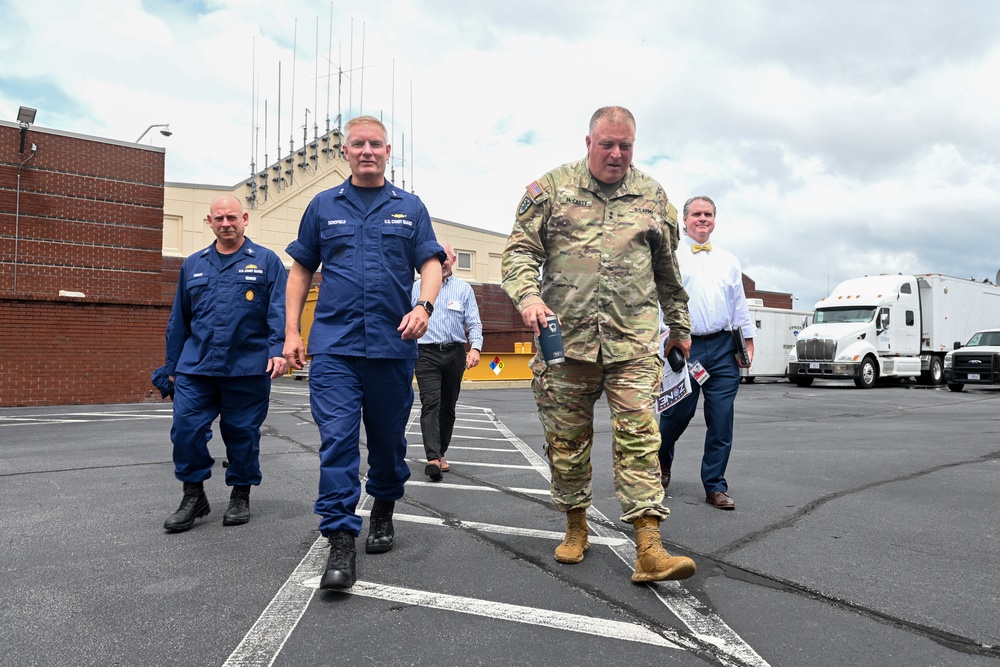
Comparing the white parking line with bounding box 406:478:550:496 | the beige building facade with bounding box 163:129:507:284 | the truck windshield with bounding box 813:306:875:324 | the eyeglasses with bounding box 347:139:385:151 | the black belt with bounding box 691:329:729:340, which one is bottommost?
the white parking line with bounding box 406:478:550:496

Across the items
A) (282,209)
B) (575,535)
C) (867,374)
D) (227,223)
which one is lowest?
(575,535)

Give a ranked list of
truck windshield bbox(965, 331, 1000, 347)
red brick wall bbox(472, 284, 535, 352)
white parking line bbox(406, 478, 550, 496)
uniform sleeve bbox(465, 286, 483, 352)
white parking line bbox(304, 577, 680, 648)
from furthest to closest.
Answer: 1. red brick wall bbox(472, 284, 535, 352)
2. truck windshield bbox(965, 331, 1000, 347)
3. uniform sleeve bbox(465, 286, 483, 352)
4. white parking line bbox(406, 478, 550, 496)
5. white parking line bbox(304, 577, 680, 648)

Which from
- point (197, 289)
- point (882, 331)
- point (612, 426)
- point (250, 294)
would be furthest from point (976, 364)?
point (197, 289)

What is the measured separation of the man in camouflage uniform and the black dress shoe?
1.47 metres

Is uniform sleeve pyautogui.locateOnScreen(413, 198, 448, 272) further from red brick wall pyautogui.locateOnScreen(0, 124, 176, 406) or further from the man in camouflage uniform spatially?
red brick wall pyautogui.locateOnScreen(0, 124, 176, 406)

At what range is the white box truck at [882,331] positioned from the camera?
22.1 metres

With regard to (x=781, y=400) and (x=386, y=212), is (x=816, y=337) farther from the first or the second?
(x=386, y=212)

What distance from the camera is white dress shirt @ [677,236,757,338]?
4.79 meters

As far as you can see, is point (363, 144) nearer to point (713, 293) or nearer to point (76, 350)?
point (713, 293)

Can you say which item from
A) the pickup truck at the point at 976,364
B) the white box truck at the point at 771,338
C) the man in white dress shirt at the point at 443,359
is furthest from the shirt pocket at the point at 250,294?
the white box truck at the point at 771,338

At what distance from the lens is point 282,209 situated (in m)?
34.4

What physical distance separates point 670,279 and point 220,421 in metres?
2.65

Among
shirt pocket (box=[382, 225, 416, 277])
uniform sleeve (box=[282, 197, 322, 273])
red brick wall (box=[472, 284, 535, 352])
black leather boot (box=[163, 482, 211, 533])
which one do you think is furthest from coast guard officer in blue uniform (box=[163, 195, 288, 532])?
red brick wall (box=[472, 284, 535, 352])

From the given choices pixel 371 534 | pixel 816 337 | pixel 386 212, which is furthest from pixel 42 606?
pixel 816 337
